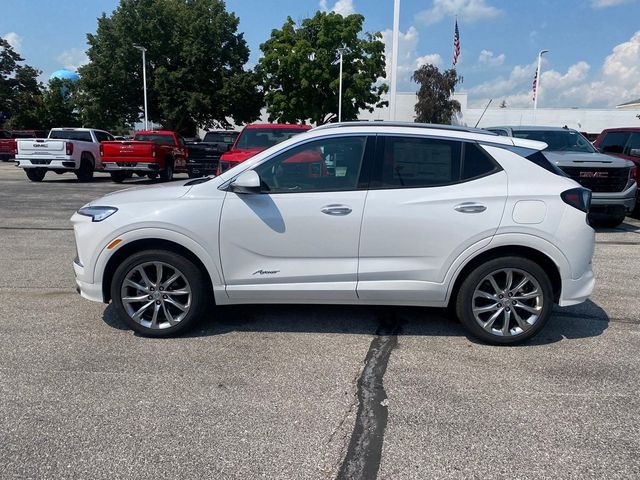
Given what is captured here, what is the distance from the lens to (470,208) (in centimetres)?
444

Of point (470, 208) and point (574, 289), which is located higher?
point (470, 208)

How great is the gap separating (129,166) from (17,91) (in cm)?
4826

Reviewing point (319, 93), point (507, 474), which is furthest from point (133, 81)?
point (507, 474)

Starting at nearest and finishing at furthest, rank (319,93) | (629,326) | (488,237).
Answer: (488,237)
(629,326)
(319,93)

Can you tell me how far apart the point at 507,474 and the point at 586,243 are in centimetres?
238

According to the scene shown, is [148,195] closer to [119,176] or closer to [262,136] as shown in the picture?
[262,136]

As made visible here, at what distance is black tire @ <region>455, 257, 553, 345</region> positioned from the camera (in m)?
4.49

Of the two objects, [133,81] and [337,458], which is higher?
[133,81]

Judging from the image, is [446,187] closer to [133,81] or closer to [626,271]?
[626,271]

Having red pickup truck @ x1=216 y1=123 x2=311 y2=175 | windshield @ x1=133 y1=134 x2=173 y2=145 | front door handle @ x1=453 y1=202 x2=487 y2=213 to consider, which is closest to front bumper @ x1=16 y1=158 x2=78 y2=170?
windshield @ x1=133 y1=134 x2=173 y2=145

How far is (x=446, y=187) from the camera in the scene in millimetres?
4512

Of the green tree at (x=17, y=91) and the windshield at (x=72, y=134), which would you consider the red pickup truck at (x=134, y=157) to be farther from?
the green tree at (x=17, y=91)

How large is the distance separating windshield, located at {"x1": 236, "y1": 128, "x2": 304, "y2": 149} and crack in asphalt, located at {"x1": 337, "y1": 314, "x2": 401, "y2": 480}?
8301 millimetres

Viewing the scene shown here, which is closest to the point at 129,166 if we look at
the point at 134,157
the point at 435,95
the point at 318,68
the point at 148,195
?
the point at 134,157
